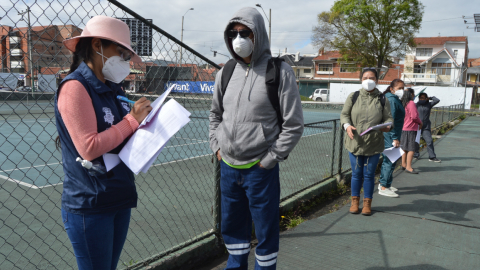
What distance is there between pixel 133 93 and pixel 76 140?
1.18m

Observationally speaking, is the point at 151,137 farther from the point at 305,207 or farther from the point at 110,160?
the point at 305,207

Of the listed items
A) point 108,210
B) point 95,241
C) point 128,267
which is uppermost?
point 108,210

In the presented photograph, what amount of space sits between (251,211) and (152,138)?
105cm

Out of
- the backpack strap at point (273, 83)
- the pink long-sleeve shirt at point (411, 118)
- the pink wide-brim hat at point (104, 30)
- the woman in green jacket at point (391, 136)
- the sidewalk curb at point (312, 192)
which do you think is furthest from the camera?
the pink long-sleeve shirt at point (411, 118)

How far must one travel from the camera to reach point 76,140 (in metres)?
1.67

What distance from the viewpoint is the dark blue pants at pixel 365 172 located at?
4.73 m

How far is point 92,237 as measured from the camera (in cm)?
179

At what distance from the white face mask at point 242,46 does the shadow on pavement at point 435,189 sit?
15.0 ft

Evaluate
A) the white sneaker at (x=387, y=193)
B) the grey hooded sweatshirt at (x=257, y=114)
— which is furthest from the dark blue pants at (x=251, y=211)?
the white sneaker at (x=387, y=193)

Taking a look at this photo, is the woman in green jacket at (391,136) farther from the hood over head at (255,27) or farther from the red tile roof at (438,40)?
the red tile roof at (438,40)

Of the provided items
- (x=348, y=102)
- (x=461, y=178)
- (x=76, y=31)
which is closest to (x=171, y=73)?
(x=76, y=31)

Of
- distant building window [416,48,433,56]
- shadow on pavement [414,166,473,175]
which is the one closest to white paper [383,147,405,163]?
shadow on pavement [414,166,473,175]

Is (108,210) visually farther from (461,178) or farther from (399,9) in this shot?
(399,9)

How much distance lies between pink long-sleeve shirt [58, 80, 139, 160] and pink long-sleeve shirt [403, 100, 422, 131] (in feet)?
22.1
